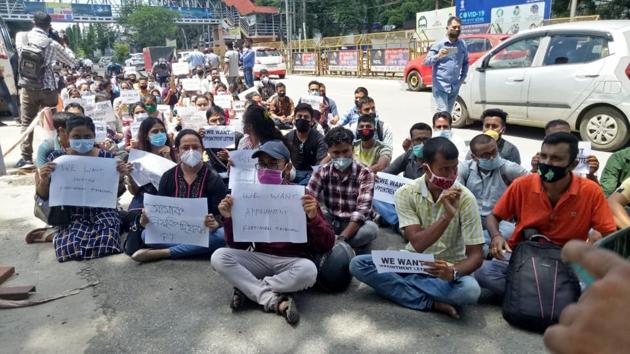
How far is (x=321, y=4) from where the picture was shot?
56469 millimetres

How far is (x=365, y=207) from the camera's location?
12.2 feet

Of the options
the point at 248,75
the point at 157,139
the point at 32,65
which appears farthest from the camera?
the point at 248,75

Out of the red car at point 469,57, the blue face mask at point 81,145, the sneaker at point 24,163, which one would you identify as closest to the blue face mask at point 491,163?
the blue face mask at point 81,145

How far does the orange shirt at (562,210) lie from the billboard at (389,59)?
18071 millimetres

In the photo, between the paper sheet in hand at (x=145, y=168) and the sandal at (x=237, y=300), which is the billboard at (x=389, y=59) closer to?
the paper sheet in hand at (x=145, y=168)

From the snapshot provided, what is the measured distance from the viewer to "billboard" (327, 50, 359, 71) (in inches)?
912

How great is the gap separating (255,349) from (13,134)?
10.0 m

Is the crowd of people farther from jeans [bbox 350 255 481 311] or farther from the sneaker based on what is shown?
the sneaker

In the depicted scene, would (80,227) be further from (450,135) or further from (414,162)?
(450,135)

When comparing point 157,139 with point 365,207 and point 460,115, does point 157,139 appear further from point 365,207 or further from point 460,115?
point 460,115

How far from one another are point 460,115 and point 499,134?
4417mm

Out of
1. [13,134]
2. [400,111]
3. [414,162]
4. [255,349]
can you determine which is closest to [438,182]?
[255,349]

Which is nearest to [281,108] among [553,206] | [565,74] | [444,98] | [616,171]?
[444,98]

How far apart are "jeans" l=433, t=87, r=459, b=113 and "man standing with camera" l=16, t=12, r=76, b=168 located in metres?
5.72
